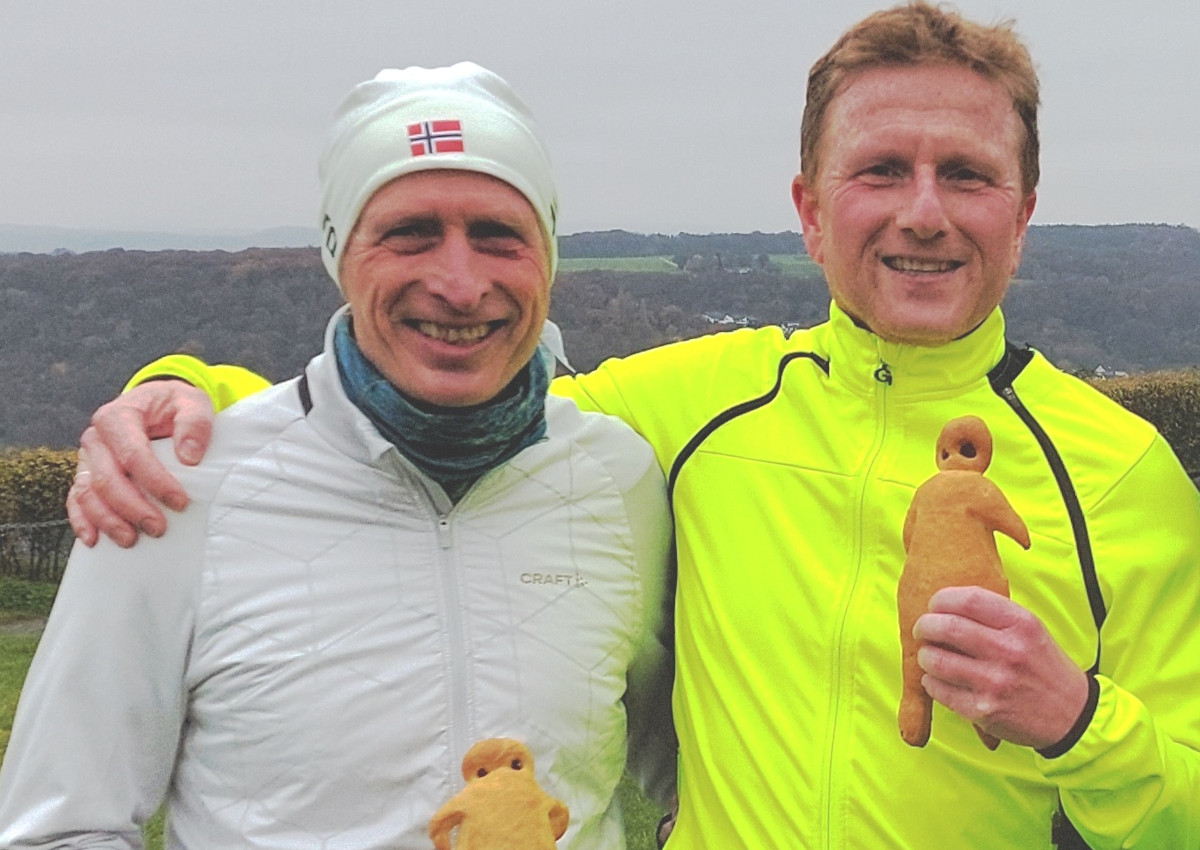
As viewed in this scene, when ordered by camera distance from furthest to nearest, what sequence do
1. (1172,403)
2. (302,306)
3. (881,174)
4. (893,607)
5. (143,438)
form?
(302,306) < (1172,403) < (881,174) < (893,607) < (143,438)

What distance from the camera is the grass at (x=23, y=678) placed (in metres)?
6.70

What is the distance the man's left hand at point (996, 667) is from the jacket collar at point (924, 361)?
0.72 m

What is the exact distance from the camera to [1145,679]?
2291mm

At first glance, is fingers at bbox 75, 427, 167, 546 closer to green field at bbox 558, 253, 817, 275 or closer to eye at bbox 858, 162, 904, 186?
eye at bbox 858, 162, 904, 186

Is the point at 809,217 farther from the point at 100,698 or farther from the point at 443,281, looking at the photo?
the point at 100,698

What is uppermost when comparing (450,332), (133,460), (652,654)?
(450,332)

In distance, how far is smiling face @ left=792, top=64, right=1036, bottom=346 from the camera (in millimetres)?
2492

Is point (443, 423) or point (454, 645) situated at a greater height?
point (443, 423)

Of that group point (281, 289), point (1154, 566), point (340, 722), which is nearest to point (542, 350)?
point (340, 722)

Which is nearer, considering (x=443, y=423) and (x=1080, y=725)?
(x=1080, y=725)

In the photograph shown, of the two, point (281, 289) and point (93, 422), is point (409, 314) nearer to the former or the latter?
point (93, 422)

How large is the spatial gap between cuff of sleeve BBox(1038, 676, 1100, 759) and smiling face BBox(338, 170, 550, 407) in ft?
4.39

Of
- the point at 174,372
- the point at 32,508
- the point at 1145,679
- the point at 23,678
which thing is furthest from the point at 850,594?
the point at 32,508

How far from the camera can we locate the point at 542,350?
2.51 meters
